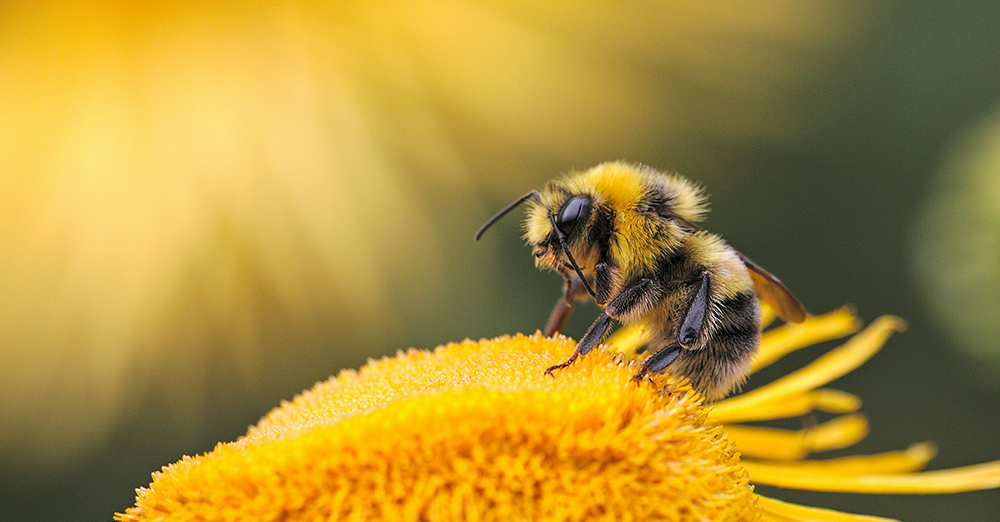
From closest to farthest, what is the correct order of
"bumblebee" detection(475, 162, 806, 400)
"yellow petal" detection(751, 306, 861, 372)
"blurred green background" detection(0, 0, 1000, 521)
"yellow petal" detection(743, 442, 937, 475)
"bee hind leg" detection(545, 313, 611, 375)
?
1. "bee hind leg" detection(545, 313, 611, 375)
2. "bumblebee" detection(475, 162, 806, 400)
3. "yellow petal" detection(743, 442, 937, 475)
4. "yellow petal" detection(751, 306, 861, 372)
5. "blurred green background" detection(0, 0, 1000, 521)

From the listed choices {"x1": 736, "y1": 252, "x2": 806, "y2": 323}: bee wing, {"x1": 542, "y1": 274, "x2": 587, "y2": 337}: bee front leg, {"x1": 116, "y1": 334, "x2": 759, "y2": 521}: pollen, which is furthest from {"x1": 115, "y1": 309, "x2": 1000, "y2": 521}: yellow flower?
{"x1": 736, "y1": 252, "x2": 806, "y2": 323}: bee wing

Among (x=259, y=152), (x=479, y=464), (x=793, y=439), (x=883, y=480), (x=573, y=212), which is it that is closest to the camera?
(x=479, y=464)

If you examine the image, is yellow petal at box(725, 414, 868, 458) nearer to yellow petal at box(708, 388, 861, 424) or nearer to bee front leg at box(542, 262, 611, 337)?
yellow petal at box(708, 388, 861, 424)

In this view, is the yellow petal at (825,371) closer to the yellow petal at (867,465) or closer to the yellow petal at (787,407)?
the yellow petal at (787,407)

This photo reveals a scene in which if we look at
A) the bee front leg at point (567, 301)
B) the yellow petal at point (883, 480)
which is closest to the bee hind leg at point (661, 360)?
the bee front leg at point (567, 301)

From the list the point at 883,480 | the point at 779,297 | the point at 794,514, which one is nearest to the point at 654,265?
the point at 779,297

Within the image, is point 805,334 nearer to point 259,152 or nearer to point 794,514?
point 794,514
